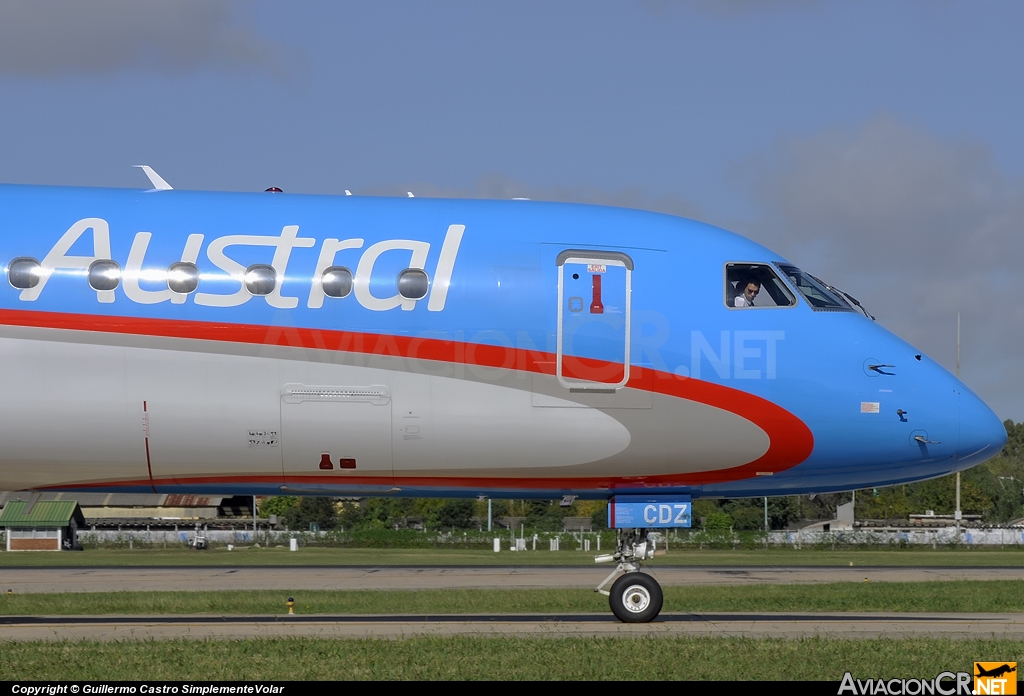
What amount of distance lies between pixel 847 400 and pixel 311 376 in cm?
758

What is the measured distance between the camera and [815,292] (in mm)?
17266

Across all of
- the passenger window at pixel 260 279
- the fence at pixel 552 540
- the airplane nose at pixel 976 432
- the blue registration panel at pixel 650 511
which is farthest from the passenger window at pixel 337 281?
the fence at pixel 552 540

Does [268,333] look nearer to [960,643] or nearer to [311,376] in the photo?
[311,376]

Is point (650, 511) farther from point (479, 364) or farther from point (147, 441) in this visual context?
point (147, 441)

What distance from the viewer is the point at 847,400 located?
54.9 feet

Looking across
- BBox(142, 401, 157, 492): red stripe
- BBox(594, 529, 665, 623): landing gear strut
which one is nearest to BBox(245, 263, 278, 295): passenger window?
BBox(142, 401, 157, 492): red stripe

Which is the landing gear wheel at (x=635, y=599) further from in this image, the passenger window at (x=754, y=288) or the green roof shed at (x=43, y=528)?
the green roof shed at (x=43, y=528)

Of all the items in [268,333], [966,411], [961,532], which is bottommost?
[961,532]

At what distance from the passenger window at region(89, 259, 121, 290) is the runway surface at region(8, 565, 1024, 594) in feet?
63.2

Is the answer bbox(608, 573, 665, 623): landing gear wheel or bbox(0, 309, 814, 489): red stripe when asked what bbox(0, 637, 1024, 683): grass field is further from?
bbox(0, 309, 814, 489): red stripe

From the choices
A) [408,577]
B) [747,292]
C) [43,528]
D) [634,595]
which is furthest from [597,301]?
[43,528]

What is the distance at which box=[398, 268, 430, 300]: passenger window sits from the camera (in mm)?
16219

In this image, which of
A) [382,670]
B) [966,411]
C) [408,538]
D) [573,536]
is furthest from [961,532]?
[382,670]

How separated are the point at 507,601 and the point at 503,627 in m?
11.3
